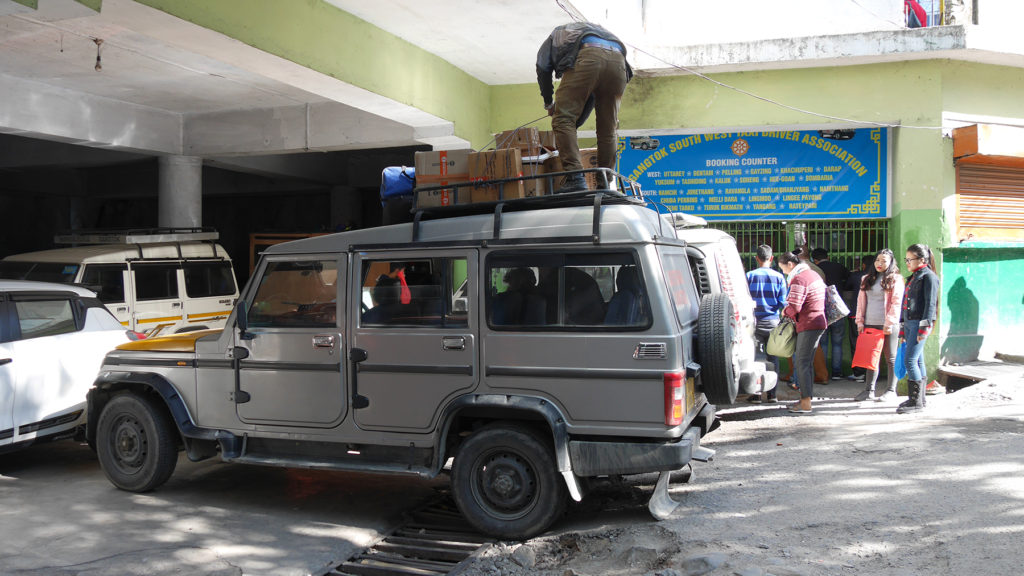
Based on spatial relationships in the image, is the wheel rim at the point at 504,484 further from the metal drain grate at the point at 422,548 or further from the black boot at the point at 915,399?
the black boot at the point at 915,399

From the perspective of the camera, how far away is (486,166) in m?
5.89

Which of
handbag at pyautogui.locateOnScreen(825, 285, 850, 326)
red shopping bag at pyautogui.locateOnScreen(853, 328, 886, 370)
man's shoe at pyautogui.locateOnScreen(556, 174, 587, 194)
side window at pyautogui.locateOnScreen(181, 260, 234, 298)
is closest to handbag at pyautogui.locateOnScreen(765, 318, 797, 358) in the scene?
handbag at pyautogui.locateOnScreen(825, 285, 850, 326)

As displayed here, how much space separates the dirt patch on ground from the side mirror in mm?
2269

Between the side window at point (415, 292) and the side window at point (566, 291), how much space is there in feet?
0.72

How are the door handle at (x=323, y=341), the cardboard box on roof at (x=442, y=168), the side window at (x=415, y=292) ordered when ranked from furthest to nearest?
the cardboard box on roof at (x=442, y=168), the door handle at (x=323, y=341), the side window at (x=415, y=292)

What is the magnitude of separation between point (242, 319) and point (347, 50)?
3815 millimetres

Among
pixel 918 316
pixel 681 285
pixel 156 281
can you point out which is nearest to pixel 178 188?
pixel 156 281

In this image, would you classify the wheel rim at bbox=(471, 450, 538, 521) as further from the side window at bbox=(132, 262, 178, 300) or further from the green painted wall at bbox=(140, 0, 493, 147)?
the side window at bbox=(132, 262, 178, 300)

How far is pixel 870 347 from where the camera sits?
8711 mm

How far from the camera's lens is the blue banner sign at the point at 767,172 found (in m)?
10.3

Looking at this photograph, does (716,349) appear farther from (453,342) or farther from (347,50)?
(347,50)

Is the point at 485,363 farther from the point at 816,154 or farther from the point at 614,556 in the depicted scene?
the point at 816,154

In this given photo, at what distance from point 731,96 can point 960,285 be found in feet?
12.4

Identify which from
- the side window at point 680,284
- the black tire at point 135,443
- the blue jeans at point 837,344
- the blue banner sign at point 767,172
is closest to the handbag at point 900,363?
the blue jeans at point 837,344
